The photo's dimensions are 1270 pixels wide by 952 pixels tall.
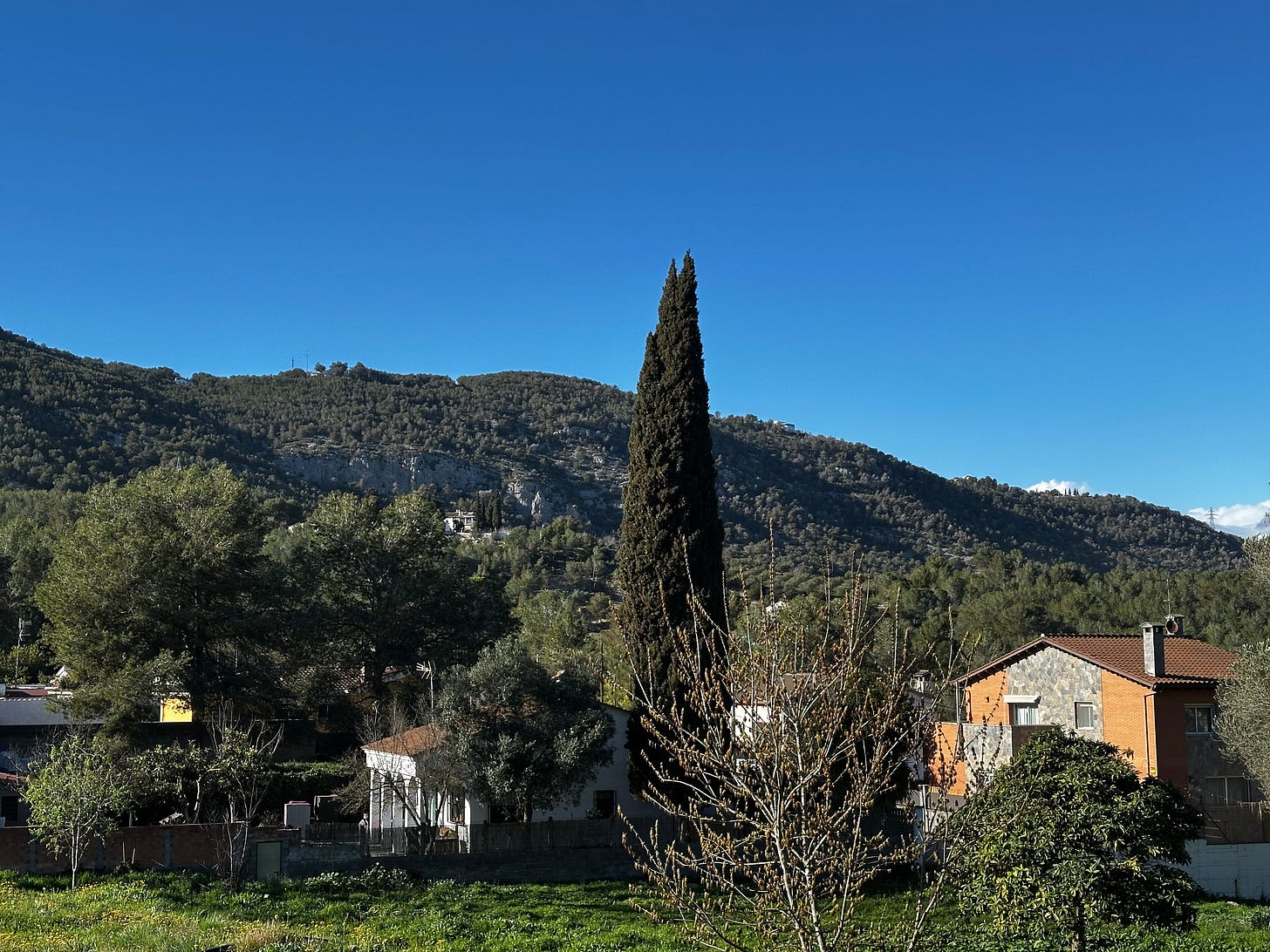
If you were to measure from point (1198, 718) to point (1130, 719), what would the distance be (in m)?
1.85

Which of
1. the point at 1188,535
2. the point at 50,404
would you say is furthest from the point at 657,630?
the point at 1188,535

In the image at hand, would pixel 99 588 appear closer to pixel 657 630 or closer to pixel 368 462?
pixel 657 630

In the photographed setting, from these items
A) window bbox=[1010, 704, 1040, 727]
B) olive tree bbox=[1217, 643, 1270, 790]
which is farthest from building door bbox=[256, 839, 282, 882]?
window bbox=[1010, 704, 1040, 727]

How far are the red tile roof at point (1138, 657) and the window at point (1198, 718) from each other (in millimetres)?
847

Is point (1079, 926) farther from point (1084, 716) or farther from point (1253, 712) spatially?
point (1084, 716)

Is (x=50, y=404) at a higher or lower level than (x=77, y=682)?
higher

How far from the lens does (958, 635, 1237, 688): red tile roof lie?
96.2 ft

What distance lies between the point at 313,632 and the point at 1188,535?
116 meters

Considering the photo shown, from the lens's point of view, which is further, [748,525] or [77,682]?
[748,525]

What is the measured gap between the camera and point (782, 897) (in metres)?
6.59

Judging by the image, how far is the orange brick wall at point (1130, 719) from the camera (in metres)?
28.9

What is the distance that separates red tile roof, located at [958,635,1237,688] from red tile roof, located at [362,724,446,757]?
14.4 m

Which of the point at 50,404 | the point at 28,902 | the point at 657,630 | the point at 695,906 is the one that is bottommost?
the point at 28,902

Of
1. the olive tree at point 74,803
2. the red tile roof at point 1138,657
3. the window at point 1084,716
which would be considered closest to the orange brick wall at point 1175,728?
the red tile roof at point 1138,657
